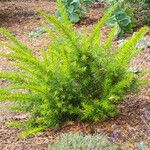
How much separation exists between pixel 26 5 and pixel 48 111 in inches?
260

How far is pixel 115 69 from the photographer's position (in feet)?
14.9

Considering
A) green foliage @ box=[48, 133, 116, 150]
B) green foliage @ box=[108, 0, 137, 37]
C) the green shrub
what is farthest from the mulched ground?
green foliage @ box=[108, 0, 137, 37]

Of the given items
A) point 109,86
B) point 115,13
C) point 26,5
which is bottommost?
point 26,5

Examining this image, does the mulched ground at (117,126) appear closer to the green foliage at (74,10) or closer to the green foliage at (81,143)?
the green foliage at (81,143)

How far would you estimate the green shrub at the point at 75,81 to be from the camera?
175 inches

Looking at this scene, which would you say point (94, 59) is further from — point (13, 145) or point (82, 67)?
point (13, 145)

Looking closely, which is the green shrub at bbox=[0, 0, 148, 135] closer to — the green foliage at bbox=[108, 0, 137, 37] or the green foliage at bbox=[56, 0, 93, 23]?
the green foliage at bbox=[108, 0, 137, 37]

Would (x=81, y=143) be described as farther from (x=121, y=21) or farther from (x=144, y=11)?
(x=144, y=11)

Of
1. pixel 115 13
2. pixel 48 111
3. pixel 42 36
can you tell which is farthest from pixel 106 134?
pixel 42 36

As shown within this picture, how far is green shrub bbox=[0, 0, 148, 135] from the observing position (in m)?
4.46

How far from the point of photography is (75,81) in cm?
461

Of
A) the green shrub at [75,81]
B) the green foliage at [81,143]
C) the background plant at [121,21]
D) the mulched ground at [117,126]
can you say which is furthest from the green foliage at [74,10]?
the green foliage at [81,143]

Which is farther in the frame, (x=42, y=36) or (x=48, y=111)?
(x=42, y=36)

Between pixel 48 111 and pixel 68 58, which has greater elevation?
pixel 68 58
